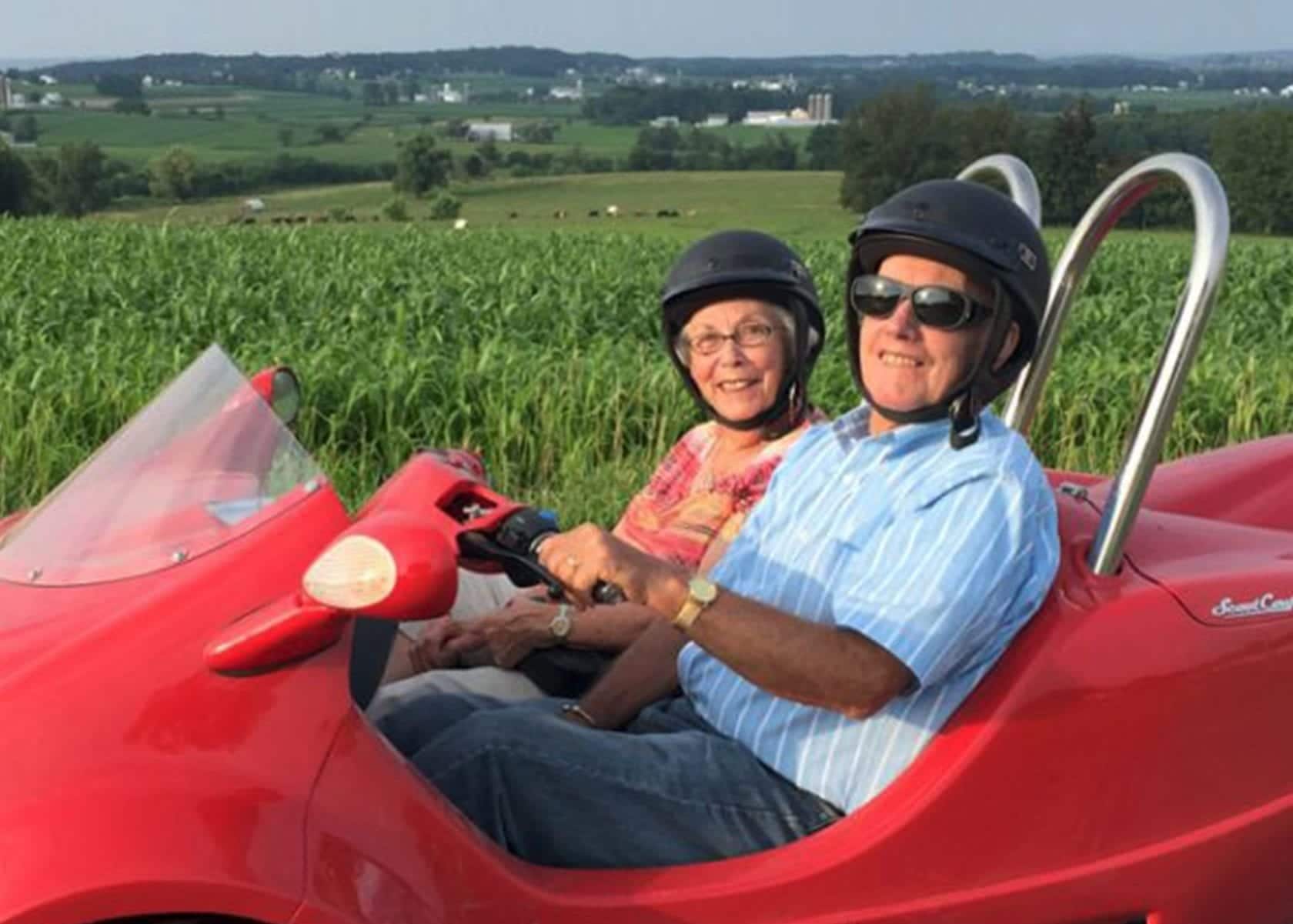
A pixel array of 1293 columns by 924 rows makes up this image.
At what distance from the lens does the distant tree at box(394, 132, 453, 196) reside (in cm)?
5325

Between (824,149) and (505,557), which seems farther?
(824,149)

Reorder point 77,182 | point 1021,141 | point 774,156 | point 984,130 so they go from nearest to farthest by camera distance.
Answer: point 1021,141 → point 984,130 → point 77,182 → point 774,156

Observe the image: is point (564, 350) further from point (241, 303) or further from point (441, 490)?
point (441, 490)

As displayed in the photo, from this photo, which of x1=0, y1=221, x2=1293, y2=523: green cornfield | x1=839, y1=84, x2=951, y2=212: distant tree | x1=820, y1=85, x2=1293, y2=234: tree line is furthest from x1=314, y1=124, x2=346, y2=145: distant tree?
x1=0, y1=221, x2=1293, y2=523: green cornfield

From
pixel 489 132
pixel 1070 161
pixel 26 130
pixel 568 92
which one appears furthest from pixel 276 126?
pixel 1070 161

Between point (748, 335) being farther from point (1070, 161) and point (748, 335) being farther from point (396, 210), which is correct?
point (396, 210)

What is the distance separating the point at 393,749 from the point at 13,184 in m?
37.5

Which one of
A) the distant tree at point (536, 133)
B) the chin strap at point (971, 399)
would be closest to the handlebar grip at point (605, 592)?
the chin strap at point (971, 399)

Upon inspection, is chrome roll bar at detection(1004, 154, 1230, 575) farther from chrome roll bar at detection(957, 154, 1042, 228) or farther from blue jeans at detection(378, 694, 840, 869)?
blue jeans at detection(378, 694, 840, 869)

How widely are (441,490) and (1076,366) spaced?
6.60m

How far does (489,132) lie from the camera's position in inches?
3024

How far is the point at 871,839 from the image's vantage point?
2.26 m

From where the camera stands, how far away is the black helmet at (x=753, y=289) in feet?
10.5

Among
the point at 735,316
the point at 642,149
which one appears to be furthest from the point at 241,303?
the point at 642,149
